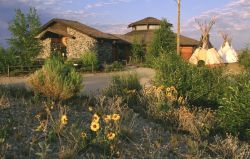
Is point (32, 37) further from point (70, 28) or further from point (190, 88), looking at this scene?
point (190, 88)

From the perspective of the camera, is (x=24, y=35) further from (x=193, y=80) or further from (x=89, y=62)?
(x=193, y=80)

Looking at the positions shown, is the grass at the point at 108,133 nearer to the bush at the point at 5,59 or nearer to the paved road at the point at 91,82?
the paved road at the point at 91,82

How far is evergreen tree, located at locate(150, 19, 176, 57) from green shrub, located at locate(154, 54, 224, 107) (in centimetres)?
2448

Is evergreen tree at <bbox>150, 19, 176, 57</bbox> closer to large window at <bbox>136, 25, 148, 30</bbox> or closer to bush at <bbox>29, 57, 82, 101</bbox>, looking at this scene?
large window at <bbox>136, 25, 148, 30</bbox>

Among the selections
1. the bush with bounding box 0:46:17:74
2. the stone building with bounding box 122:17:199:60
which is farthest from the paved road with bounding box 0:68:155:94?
the stone building with bounding box 122:17:199:60

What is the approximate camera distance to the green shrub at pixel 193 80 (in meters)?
11.5

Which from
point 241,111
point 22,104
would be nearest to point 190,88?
point 241,111

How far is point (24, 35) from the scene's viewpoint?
28766 millimetres

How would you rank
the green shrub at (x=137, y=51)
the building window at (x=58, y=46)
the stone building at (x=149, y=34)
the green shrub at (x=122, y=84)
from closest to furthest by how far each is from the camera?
the green shrub at (x=122, y=84) < the building window at (x=58, y=46) < the green shrub at (x=137, y=51) < the stone building at (x=149, y=34)

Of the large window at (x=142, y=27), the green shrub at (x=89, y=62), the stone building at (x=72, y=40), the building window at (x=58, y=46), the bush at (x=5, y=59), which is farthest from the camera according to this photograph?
the large window at (x=142, y=27)

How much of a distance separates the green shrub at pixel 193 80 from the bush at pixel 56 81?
2998mm

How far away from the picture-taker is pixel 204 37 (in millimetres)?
36875

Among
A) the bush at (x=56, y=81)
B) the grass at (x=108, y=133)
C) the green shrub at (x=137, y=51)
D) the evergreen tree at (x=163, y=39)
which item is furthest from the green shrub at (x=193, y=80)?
the green shrub at (x=137, y=51)

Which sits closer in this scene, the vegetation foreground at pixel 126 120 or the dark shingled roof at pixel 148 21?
the vegetation foreground at pixel 126 120
